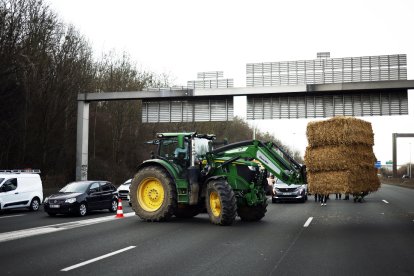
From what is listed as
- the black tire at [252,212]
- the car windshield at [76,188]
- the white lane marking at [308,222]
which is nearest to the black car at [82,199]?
the car windshield at [76,188]

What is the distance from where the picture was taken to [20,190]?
20.2 metres

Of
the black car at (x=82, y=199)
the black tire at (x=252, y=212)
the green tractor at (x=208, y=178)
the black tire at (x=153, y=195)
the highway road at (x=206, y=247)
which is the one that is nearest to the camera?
the highway road at (x=206, y=247)

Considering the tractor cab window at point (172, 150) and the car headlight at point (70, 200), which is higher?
the tractor cab window at point (172, 150)

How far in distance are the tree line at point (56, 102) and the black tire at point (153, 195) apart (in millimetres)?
17181

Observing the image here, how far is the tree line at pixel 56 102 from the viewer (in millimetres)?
30578

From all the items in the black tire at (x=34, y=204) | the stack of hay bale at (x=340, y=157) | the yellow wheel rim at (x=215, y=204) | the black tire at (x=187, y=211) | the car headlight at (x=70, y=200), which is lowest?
the black tire at (x=34, y=204)

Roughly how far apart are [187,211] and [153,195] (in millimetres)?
1461

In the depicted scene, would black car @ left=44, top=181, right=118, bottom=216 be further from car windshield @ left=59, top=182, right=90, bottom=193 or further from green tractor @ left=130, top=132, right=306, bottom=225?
green tractor @ left=130, top=132, right=306, bottom=225

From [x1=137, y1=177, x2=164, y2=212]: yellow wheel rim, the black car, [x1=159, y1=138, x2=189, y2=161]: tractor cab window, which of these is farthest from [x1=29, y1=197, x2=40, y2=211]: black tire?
[x1=159, y1=138, x2=189, y2=161]: tractor cab window

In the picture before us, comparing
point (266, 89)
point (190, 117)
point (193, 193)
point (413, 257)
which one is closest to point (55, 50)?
point (190, 117)

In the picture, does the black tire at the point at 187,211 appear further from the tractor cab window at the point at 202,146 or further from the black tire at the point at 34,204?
the black tire at the point at 34,204

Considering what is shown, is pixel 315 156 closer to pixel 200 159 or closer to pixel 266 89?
pixel 200 159

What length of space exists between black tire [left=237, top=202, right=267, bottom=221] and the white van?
34.5 feet

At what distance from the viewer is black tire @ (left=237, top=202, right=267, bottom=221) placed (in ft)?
49.6
